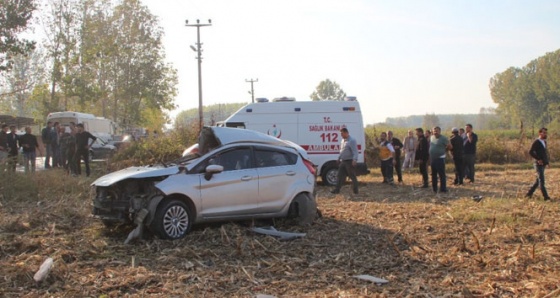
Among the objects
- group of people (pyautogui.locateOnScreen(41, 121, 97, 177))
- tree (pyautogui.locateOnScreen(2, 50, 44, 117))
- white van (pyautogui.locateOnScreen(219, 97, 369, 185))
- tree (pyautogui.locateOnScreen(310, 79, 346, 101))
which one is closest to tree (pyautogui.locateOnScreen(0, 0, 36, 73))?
tree (pyautogui.locateOnScreen(2, 50, 44, 117))

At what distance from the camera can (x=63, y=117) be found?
30.3m

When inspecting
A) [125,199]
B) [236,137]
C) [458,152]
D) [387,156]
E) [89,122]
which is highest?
[89,122]

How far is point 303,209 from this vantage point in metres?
9.24

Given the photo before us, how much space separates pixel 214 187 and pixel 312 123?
777cm

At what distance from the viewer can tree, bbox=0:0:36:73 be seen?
24.9m

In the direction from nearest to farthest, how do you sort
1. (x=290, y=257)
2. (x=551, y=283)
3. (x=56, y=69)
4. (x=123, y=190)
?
(x=551, y=283)
(x=290, y=257)
(x=123, y=190)
(x=56, y=69)

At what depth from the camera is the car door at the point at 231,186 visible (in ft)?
27.6

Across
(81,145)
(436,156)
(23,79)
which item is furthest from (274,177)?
(23,79)

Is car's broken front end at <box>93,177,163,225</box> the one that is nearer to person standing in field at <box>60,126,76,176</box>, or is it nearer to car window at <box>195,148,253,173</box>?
car window at <box>195,148,253,173</box>

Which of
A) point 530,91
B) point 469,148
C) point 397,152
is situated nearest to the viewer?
point 469,148

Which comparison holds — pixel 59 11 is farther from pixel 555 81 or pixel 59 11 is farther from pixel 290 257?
pixel 555 81

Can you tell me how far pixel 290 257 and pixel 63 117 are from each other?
86.8 ft

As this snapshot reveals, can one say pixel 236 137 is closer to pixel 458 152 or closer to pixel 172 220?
pixel 172 220

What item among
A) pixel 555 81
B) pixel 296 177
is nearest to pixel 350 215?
pixel 296 177
